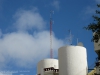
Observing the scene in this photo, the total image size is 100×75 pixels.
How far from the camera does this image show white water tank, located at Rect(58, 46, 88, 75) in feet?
118

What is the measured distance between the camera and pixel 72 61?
3603 centimetres

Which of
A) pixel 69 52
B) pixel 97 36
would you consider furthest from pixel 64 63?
pixel 97 36

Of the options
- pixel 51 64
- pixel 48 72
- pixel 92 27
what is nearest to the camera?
pixel 92 27

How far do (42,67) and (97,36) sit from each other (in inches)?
831

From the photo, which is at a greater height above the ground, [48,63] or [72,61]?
[48,63]

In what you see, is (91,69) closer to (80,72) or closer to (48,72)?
(80,72)

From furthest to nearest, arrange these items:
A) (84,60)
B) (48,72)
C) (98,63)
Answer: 1. (48,72)
2. (84,60)
3. (98,63)

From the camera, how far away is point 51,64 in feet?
143

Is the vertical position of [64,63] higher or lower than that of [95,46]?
lower

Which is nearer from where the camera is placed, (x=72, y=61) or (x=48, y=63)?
(x=72, y=61)

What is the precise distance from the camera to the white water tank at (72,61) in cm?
3597

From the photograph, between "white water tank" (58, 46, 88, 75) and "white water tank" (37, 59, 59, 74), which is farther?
"white water tank" (37, 59, 59, 74)

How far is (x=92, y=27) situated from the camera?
23516 mm

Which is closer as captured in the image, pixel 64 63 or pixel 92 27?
pixel 92 27
